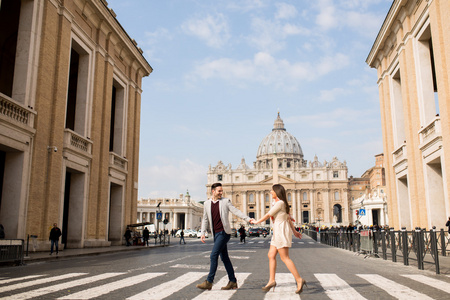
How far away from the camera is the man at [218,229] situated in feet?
23.7

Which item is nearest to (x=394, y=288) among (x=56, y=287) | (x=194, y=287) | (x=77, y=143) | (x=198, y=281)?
(x=194, y=287)

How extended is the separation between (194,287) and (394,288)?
3.52m

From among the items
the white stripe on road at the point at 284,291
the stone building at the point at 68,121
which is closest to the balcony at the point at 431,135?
the white stripe on road at the point at 284,291

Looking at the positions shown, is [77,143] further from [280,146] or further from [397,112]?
[280,146]

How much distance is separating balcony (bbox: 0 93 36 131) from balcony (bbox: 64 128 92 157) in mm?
2893

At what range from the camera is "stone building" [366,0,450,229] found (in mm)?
17359

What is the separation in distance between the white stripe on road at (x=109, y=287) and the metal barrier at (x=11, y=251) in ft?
15.3

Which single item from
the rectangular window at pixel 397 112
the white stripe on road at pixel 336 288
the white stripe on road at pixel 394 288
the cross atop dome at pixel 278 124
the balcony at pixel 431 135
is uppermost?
the cross atop dome at pixel 278 124

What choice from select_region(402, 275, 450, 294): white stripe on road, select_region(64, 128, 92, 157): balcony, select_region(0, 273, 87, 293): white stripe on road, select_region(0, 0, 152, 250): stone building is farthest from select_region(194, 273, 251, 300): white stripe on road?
select_region(64, 128, 92, 157): balcony

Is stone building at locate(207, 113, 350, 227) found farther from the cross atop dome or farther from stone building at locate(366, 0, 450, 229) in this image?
stone building at locate(366, 0, 450, 229)

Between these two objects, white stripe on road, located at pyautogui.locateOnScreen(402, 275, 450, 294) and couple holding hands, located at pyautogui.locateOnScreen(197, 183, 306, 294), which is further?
white stripe on road, located at pyautogui.locateOnScreen(402, 275, 450, 294)

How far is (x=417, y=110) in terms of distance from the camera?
20.7 metres

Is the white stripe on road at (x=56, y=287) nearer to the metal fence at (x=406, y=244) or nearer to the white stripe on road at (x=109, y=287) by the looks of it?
the white stripe on road at (x=109, y=287)

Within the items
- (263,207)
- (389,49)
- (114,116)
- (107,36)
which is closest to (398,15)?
(389,49)
